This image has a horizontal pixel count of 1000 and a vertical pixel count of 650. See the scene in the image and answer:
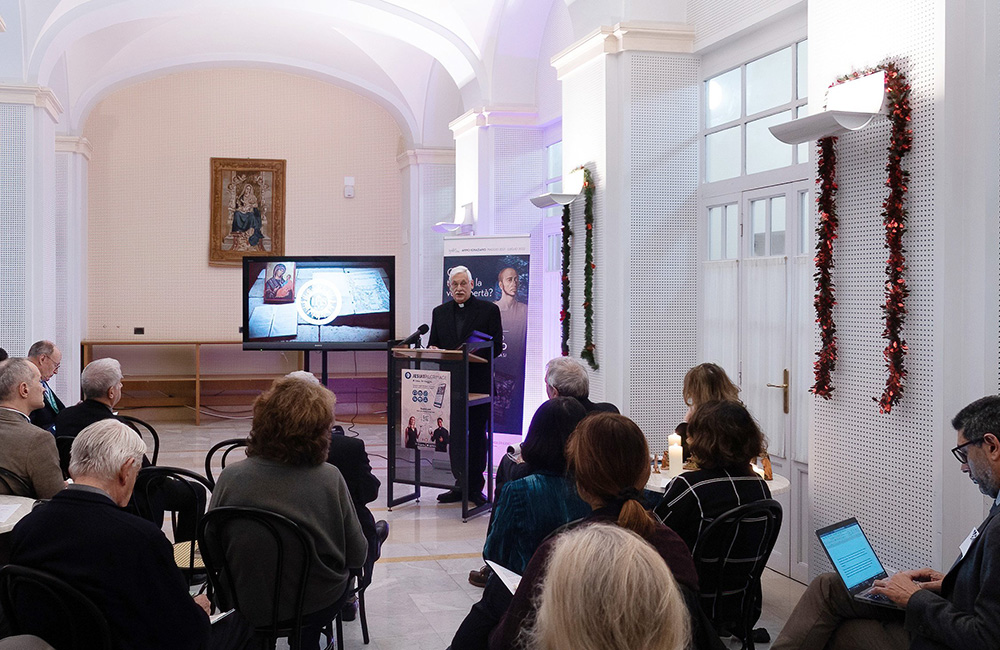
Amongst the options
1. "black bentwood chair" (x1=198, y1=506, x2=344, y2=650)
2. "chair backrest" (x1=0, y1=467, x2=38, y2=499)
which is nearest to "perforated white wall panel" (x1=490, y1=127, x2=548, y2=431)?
"chair backrest" (x1=0, y1=467, x2=38, y2=499)

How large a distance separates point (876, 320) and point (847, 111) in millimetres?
875

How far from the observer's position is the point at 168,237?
1187cm

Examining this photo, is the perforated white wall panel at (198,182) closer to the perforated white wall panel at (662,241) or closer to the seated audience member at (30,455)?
the perforated white wall panel at (662,241)

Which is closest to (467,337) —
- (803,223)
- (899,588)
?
(803,223)

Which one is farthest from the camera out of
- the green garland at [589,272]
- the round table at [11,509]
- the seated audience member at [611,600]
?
the green garland at [589,272]

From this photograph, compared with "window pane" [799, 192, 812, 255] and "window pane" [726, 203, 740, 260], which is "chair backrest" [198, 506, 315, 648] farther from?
"window pane" [726, 203, 740, 260]

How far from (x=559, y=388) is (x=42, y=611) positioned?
9.64 ft

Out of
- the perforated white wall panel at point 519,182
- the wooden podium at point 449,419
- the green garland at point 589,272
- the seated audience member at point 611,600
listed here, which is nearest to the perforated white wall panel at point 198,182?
the perforated white wall panel at point 519,182

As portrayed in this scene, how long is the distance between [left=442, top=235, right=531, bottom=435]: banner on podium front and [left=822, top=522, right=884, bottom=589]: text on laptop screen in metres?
5.06

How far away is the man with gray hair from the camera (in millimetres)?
4227

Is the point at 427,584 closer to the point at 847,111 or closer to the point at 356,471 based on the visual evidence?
the point at 356,471

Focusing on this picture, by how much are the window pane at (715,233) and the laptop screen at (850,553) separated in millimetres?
2993

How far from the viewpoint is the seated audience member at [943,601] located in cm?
246

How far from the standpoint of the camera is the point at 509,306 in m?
8.27
